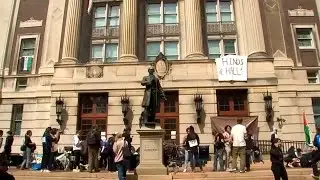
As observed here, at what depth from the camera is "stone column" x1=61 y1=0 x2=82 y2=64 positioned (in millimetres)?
27109

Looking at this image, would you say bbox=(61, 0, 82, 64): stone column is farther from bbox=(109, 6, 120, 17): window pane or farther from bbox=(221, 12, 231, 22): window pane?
bbox=(221, 12, 231, 22): window pane

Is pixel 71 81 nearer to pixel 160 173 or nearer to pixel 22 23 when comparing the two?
pixel 22 23

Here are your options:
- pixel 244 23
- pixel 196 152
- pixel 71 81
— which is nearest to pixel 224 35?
pixel 244 23

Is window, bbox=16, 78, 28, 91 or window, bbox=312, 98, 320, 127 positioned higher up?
window, bbox=16, 78, 28, 91

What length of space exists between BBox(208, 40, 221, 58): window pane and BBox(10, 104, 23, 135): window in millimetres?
15170

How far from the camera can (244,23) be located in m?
27.9

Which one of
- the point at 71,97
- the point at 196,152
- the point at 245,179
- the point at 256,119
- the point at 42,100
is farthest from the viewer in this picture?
the point at 42,100

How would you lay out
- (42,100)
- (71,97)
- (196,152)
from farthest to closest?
1. (42,100)
2. (71,97)
3. (196,152)

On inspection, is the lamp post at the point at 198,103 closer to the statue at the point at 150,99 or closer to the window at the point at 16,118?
the statue at the point at 150,99

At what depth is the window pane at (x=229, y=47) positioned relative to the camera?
28.5m

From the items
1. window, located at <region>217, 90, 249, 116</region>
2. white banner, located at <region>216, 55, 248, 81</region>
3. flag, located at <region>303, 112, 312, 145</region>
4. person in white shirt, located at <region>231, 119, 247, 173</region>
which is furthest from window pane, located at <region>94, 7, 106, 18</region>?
person in white shirt, located at <region>231, 119, 247, 173</region>

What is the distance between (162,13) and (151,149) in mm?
16596

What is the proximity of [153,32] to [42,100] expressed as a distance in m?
9.92

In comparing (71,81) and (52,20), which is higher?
(52,20)
